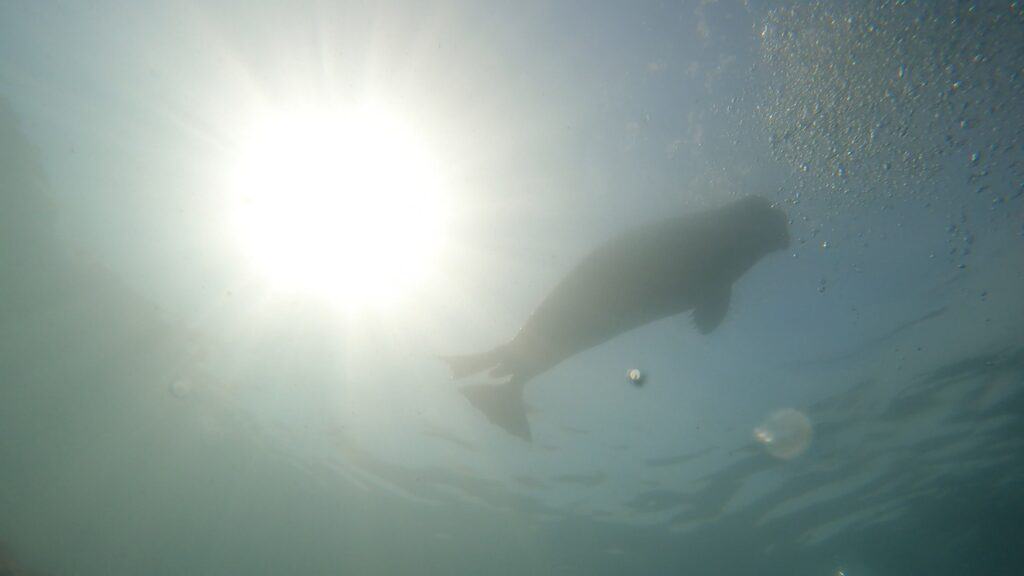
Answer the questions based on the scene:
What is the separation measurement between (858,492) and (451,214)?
2108 centimetres

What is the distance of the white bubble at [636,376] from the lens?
12.6 meters

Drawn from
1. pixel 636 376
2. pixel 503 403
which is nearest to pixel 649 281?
pixel 503 403

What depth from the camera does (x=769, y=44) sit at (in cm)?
606

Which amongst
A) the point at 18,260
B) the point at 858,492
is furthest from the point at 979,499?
the point at 18,260

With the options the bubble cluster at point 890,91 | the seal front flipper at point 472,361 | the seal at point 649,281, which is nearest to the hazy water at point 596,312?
the bubble cluster at point 890,91

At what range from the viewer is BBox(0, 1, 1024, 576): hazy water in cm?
650

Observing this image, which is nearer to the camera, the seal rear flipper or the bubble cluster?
the bubble cluster

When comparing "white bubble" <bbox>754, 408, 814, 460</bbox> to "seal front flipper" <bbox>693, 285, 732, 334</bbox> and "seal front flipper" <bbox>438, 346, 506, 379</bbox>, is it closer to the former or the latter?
"seal front flipper" <bbox>693, 285, 732, 334</bbox>

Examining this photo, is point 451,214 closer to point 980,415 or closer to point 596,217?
point 596,217

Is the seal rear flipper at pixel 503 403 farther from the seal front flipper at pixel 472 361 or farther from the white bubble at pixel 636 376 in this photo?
the white bubble at pixel 636 376

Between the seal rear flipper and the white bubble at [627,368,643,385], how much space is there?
5.56 meters

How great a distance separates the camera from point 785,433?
1576 centimetres

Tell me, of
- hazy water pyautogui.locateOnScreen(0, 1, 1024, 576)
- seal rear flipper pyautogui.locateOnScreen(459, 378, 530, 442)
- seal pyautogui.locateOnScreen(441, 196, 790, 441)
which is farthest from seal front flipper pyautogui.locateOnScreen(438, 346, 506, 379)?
hazy water pyautogui.locateOnScreen(0, 1, 1024, 576)

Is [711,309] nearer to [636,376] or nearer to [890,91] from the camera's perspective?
[890,91]
